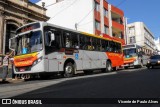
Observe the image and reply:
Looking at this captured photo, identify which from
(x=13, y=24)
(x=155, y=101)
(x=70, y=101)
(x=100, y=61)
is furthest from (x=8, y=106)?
(x=13, y=24)

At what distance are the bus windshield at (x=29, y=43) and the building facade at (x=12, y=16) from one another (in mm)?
6842

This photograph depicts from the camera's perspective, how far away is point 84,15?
1449 inches

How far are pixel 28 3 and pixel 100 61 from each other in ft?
34.9

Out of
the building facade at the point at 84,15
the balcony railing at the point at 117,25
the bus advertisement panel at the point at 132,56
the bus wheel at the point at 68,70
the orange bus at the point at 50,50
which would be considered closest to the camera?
the orange bus at the point at 50,50

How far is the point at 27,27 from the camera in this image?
14156 mm

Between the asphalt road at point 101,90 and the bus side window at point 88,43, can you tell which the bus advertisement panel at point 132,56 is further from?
the asphalt road at point 101,90

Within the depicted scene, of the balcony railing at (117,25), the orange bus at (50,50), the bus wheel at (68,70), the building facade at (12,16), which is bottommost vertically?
the bus wheel at (68,70)

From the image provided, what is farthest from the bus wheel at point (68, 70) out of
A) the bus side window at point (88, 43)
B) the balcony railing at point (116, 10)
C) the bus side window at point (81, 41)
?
the balcony railing at point (116, 10)

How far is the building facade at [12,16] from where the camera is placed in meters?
20.7

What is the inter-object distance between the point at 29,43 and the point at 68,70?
122 inches

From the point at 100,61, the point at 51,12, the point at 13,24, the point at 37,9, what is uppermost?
the point at 51,12

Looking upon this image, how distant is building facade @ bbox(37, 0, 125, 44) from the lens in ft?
119

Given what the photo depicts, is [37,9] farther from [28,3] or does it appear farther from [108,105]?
[108,105]

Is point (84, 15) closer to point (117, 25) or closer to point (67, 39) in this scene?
point (117, 25)
